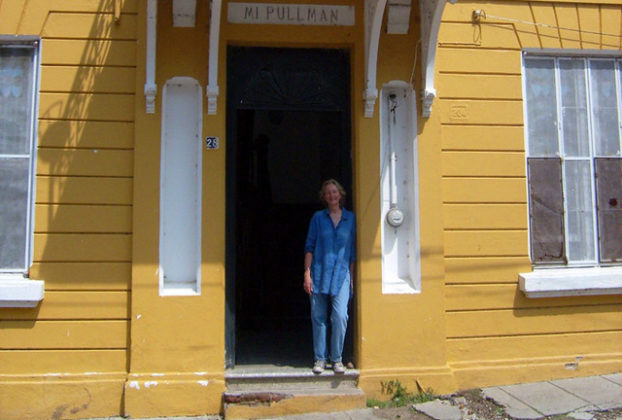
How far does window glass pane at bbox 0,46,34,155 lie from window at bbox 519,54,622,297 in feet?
15.8

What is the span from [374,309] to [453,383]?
1.00 meters

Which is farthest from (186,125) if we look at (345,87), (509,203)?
(509,203)

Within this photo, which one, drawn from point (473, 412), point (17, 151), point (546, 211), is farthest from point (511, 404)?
point (17, 151)

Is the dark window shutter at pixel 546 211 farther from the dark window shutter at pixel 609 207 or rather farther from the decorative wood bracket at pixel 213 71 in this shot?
the decorative wood bracket at pixel 213 71

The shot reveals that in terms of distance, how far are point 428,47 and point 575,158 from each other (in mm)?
1963

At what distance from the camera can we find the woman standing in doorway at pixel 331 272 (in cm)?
512

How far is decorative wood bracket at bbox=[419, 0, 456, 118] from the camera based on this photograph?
5.20 metres

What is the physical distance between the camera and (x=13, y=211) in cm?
525

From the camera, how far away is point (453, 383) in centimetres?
525

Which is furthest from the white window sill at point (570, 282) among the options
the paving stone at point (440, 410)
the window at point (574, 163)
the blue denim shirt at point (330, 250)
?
the blue denim shirt at point (330, 250)

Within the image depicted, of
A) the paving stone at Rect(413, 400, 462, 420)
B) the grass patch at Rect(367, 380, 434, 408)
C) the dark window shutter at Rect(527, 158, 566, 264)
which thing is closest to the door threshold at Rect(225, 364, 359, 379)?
the grass patch at Rect(367, 380, 434, 408)

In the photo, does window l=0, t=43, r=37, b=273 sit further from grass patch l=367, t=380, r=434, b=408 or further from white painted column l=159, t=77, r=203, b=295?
grass patch l=367, t=380, r=434, b=408

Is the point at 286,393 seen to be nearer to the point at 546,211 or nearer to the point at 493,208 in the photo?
the point at 493,208

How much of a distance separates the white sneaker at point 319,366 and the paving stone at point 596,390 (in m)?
2.20
